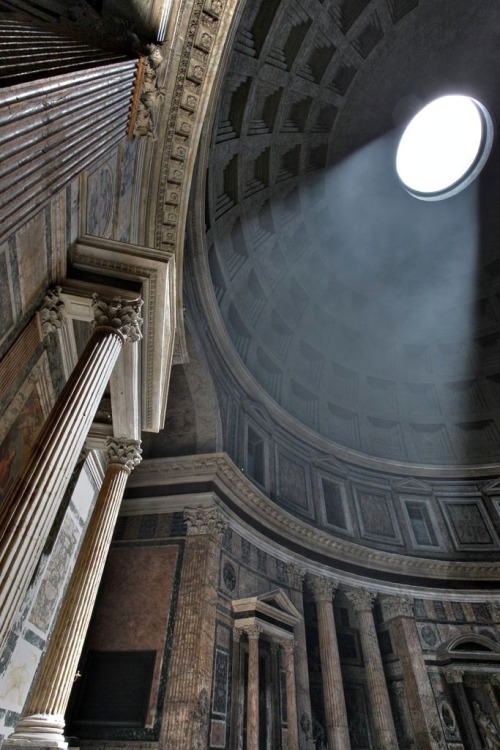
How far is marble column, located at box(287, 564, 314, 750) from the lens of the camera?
1030 cm

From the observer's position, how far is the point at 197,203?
36.6 feet

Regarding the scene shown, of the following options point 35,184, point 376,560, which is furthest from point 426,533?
point 35,184

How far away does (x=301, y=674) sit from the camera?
36.3 ft

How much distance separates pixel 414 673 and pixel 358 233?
59.5 ft

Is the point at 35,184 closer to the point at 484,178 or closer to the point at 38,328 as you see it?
the point at 38,328

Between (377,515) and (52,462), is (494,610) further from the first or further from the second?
(52,462)

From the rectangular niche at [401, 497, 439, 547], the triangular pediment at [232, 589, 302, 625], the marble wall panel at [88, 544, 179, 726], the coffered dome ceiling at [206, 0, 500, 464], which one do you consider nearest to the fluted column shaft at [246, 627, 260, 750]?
the triangular pediment at [232, 589, 302, 625]

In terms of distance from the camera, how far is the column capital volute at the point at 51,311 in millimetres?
5047

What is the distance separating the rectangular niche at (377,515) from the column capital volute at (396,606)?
2114 mm

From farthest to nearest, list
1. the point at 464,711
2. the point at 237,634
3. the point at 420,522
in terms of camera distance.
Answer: the point at 420,522 < the point at 464,711 < the point at 237,634

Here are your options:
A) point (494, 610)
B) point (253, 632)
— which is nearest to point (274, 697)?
point (253, 632)

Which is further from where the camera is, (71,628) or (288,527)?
(288,527)

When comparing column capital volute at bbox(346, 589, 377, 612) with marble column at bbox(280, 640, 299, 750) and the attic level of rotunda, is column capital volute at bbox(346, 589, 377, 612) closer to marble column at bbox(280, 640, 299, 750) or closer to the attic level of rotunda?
the attic level of rotunda

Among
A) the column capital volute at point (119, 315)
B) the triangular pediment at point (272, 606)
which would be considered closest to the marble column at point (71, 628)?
the column capital volute at point (119, 315)
